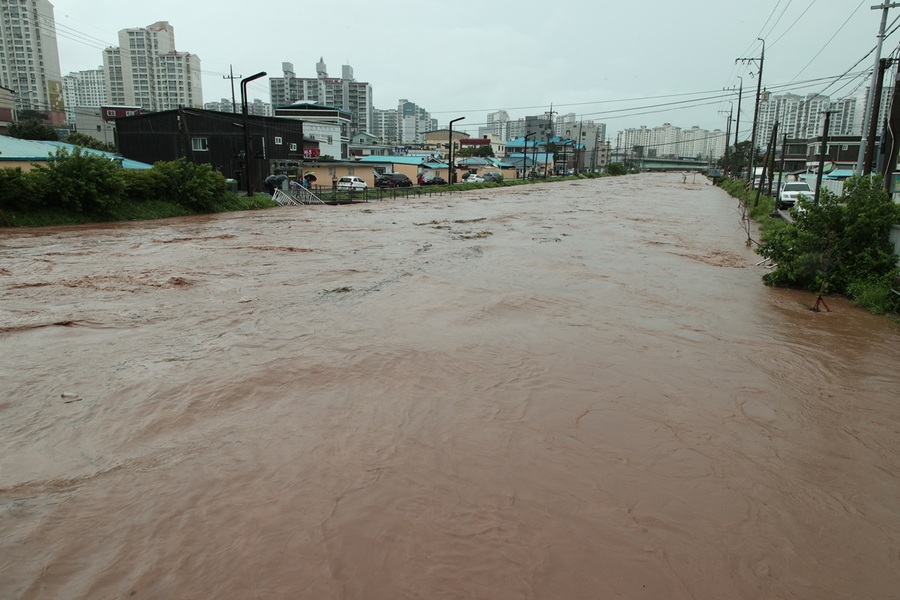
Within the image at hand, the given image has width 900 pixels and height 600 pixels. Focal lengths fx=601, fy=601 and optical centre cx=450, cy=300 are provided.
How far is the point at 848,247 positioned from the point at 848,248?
0.11 feet

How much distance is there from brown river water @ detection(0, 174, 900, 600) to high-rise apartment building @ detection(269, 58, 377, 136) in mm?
107477

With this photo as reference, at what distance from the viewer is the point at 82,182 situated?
826 inches

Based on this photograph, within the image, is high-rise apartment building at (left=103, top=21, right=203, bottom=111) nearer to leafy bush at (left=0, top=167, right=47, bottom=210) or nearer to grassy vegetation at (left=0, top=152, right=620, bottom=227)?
grassy vegetation at (left=0, top=152, right=620, bottom=227)

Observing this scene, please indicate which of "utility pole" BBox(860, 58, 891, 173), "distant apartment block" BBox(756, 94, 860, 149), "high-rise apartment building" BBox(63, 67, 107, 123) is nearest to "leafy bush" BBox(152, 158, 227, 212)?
"utility pole" BBox(860, 58, 891, 173)

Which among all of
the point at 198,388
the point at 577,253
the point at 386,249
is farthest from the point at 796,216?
the point at 198,388

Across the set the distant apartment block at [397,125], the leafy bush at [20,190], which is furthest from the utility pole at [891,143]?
the distant apartment block at [397,125]

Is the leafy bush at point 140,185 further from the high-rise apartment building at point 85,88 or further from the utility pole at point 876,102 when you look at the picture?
the high-rise apartment building at point 85,88

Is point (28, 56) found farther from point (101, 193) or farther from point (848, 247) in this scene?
point (848, 247)

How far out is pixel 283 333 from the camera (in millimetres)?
7949

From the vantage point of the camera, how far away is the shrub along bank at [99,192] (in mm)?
19906

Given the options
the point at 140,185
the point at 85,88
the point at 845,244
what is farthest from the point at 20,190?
the point at 85,88

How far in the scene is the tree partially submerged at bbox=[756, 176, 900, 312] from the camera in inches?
420

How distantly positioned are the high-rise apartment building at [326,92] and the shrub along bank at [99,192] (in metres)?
88.6

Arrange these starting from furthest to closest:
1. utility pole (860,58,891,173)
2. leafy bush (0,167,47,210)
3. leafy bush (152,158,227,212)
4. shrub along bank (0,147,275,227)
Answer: leafy bush (152,158,227,212), shrub along bank (0,147,275,227), leafy bush (0,167,47,210), utility pole (860,58,891,173)
